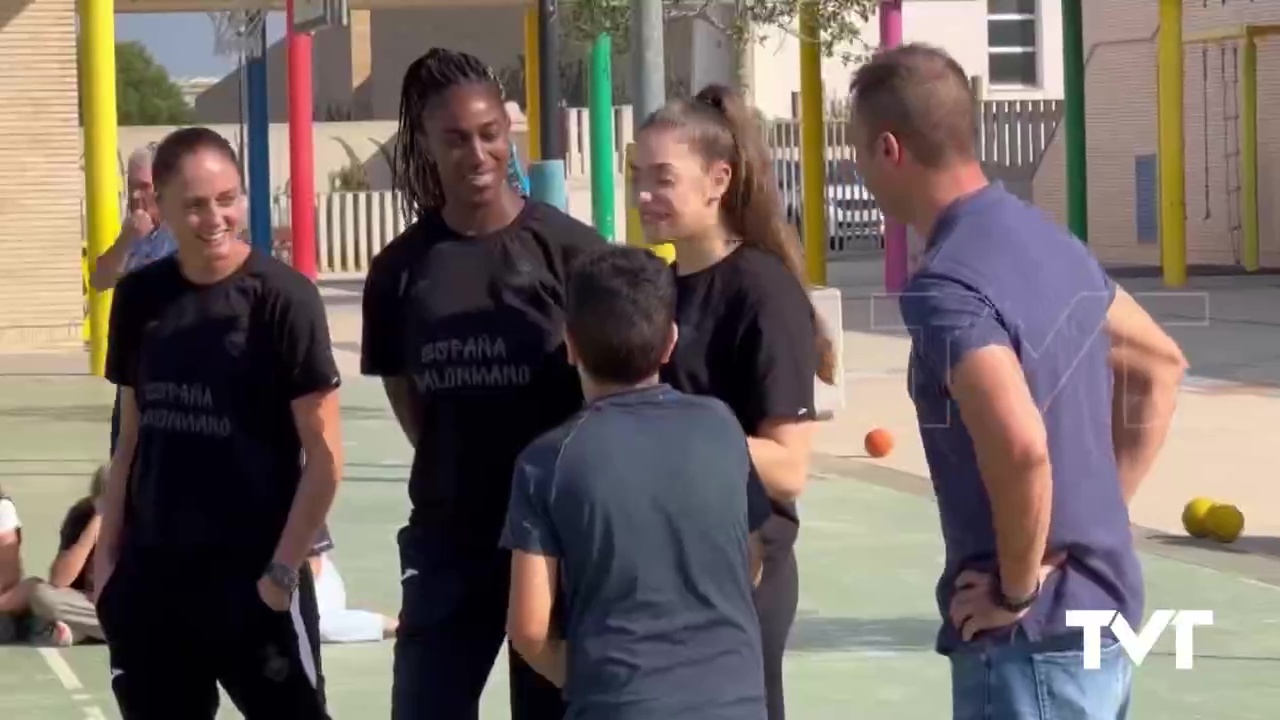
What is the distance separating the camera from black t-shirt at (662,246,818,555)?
4.75 metres

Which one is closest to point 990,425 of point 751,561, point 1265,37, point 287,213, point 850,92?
point 850,92

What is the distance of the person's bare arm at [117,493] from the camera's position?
17.4ft

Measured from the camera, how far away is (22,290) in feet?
75.4

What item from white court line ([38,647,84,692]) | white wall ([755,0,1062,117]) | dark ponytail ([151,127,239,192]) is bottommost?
white court line ([38,647,84,692])

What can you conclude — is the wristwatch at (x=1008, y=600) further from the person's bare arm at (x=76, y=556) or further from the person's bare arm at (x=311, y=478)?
the person's bare arm at (x=76, y=556)

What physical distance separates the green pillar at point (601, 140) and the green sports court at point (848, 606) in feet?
7.71

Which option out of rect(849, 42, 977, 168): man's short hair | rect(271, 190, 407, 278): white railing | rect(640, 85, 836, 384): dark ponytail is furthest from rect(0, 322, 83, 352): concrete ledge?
rect(849, 42, 977, 168): man's short hair

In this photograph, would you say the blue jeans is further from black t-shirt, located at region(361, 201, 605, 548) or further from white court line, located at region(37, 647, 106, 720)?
white court line, located at region(37, 647, 106, 720)

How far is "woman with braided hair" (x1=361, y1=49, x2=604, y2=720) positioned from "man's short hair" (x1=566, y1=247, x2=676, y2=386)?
33.2 inches

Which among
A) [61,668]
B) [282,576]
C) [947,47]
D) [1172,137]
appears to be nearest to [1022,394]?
[282,576]

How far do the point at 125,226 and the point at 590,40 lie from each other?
1564 centimetres

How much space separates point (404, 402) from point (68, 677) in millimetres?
3702

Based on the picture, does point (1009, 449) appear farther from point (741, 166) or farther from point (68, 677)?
point (68, 677)

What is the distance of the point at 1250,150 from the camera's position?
1368 inches
